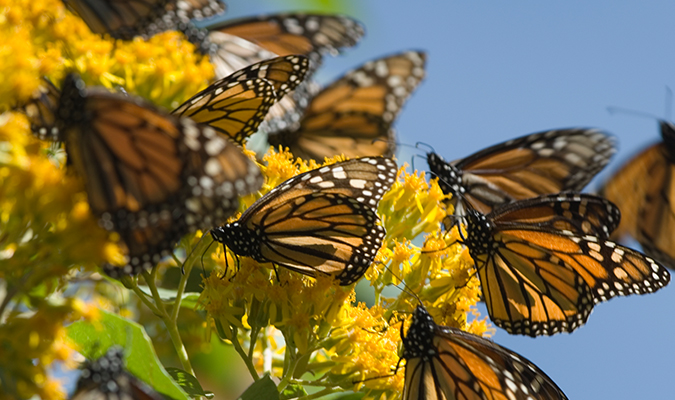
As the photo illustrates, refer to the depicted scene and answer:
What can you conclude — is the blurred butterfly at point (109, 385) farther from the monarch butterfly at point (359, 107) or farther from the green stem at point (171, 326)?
the monarch butterfly at point (359, 107)

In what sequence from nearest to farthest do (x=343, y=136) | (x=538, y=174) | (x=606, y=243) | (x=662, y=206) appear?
(x=606, y=243) → (x=538, y=174) → (x=662, y=206) → (x=343, y=136)

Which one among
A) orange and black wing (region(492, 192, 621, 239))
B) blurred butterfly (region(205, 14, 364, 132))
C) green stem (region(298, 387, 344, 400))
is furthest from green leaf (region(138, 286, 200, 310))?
blurred butterfly (region(205, 14, 364, 132))

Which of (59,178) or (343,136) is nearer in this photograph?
(59,178)

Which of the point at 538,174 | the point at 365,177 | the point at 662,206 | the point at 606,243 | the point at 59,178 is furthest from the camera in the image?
the point at 662,206

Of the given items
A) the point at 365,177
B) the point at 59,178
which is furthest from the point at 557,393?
the point at 59,178

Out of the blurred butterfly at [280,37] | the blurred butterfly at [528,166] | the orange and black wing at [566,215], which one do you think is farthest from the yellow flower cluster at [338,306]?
the blurred butterfly at [280,37]

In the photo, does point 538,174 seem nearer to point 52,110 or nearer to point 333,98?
point 333,98

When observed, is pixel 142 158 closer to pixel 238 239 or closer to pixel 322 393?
pixel 238 239
